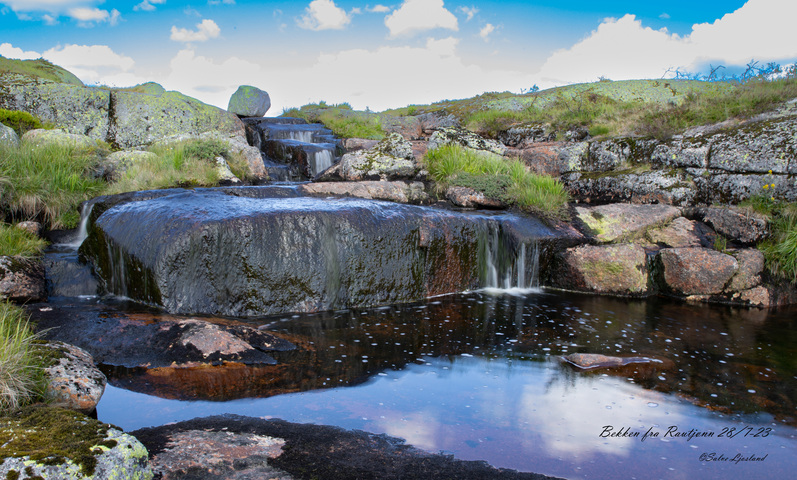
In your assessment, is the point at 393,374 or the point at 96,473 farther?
the point at 393,374

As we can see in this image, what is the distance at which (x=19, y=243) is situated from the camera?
738 cm

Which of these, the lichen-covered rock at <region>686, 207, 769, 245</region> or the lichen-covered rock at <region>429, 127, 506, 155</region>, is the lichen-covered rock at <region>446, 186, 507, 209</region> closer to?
Result: the lichen-covered rock at <region>429, 127, 506, 155</region>

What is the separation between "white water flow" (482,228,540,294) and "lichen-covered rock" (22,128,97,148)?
9.21 metres

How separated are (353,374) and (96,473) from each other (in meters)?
2.52

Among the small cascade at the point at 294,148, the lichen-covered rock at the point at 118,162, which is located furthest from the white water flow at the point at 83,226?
the small cascade at the point at 294,148

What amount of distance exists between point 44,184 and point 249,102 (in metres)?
13.6

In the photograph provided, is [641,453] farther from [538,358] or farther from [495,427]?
[538,358]

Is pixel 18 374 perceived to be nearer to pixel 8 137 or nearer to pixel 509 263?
pixel 509 263

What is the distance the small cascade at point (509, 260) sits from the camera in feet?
28.4

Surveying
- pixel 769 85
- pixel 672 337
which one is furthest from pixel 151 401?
pixel 769 85

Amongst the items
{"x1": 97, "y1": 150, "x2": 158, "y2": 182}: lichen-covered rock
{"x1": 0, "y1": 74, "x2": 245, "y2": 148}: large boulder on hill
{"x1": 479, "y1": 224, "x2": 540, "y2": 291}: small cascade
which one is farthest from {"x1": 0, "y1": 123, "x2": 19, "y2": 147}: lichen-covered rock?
{"x1": 479, "y1": 224, "x2": 540, "y2": 291}: small cascade

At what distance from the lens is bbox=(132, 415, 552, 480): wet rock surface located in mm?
2768

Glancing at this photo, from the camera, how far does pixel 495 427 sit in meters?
3.59

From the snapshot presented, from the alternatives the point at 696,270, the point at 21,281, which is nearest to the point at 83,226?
the point at 21,281
